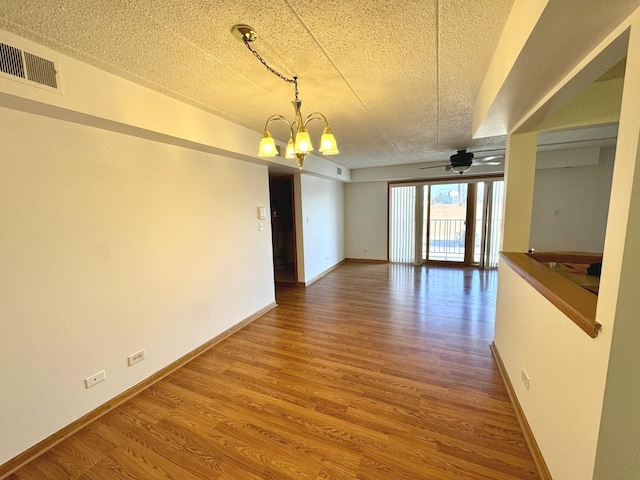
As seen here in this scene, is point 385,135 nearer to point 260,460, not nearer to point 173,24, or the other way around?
point 173,24

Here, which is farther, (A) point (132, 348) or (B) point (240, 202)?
(B) point (240, 202)

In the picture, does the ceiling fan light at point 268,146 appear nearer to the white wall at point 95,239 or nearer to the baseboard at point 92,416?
the white wall at point 95,239

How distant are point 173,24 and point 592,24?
1821 millimetres

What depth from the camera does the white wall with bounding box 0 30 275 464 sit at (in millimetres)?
1561

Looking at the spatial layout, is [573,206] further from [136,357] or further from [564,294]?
[136,357]

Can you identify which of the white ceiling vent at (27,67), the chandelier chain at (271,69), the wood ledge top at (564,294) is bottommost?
the wood ledge top at (564,294)

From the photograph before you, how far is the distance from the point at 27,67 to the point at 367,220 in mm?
6213

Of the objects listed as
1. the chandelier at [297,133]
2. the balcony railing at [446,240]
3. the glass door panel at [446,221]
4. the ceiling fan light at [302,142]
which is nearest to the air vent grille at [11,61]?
the chandelier at [297,133]

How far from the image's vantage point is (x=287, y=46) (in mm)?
1541

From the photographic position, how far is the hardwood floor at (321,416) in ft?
5.05

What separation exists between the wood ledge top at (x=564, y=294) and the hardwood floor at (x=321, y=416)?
0.97 meters

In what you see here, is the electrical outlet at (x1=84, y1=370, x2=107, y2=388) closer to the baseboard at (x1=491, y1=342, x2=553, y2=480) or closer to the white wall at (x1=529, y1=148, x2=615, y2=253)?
the baseboard at (x1=491, y1=342, x2=553, y2=480)

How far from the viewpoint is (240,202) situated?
3.31m

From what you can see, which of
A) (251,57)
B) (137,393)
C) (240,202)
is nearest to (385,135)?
(240,202)
